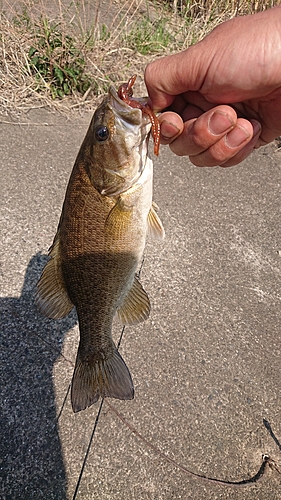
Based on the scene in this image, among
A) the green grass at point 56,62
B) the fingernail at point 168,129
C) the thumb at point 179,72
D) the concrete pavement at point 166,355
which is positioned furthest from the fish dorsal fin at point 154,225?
the green grass at point 56,62

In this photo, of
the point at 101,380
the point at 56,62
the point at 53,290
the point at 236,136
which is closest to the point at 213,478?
the point at 101,380

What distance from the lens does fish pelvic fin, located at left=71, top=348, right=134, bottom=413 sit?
173 cm

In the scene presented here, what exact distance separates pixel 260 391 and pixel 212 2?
5.03 metres

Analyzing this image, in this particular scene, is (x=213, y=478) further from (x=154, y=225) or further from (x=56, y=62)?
(x=56, y=62)

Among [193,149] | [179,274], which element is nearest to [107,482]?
[179,274]

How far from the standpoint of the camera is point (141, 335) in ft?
8.69

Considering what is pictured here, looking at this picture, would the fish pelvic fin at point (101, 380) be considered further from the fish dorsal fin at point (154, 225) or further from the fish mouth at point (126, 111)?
the fish mouth at point (126, 111)

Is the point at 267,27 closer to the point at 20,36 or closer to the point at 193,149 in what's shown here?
the point at 193,149

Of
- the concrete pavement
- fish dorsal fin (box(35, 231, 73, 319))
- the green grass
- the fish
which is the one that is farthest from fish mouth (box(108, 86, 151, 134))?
the green grass

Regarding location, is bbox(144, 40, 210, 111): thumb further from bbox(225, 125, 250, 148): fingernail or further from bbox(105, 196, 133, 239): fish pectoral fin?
bbox(105, 196, 133, 239): fish pectoral fin

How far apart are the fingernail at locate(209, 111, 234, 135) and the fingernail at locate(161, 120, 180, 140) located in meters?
0.16

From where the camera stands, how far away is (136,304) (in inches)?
72.4

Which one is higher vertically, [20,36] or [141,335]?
[20,36]

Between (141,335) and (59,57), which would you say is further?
(59,57)
